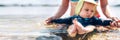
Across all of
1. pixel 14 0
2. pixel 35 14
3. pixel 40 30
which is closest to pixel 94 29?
pixel 40 30

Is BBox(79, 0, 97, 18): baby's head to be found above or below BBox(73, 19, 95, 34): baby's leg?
above

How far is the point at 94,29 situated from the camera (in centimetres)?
101

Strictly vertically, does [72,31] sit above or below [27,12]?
below

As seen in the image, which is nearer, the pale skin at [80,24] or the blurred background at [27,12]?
the pale skin at [80,24]

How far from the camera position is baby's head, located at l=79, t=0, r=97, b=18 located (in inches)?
38.7

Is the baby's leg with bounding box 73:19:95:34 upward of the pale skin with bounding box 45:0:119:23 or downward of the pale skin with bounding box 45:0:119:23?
downward

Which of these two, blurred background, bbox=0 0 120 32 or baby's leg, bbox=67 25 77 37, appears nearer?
baby's leg, bbox=67 25 77 37

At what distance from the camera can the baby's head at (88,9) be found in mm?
982

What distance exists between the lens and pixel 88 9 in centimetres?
99

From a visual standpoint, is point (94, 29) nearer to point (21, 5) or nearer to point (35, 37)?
point (35, 37)

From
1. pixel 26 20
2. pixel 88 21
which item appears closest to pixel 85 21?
pixel 88 21

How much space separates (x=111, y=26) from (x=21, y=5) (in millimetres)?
513

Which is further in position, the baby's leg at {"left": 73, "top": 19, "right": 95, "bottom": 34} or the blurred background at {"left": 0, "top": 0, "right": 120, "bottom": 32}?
the blurred background at {"left": 0, "top": 0, "right": 120, "bottom": 32}

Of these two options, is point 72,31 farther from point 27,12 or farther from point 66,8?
point 27,12
